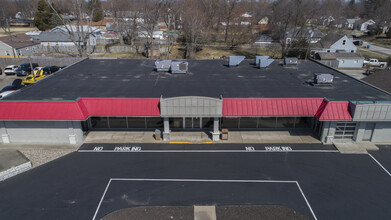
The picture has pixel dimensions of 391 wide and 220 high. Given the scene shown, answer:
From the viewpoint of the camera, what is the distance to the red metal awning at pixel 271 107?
1025 inches

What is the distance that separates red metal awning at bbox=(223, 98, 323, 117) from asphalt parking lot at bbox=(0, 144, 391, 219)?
324 cm

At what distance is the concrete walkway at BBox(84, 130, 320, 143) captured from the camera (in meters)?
27.5

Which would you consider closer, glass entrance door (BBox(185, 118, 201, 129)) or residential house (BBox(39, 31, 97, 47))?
glass entrance door (BBox(185, 118, 201, 129))

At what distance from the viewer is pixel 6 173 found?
72.6 feet

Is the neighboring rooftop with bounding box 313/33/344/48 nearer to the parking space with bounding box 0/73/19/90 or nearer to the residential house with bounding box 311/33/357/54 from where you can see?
the residential house with bounding box 311/33/357/54

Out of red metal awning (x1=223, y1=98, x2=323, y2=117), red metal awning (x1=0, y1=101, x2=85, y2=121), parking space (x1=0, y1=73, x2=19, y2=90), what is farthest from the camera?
parking space (x1=0, y1=73, x2=19, y2=90)

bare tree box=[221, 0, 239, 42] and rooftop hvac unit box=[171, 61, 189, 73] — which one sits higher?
bare tree box=[221, 0, 239, 42]

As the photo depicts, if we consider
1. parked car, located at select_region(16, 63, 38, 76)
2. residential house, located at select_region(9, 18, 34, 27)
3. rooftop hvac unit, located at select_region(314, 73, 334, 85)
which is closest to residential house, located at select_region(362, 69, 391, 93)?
rooftop hvac unit, located at select_region(314, 73, 334, 85)

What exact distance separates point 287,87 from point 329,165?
9.82m

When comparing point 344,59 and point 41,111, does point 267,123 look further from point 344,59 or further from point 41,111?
point 344,59

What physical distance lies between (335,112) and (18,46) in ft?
222

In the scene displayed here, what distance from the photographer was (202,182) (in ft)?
71.0

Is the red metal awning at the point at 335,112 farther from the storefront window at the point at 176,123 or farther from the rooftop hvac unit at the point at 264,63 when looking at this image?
the storefront window at the point at 176,123

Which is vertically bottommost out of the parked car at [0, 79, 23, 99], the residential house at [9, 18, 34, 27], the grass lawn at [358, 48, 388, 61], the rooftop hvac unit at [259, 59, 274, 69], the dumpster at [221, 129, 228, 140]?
the dumpster at [221, 129, 228, 140]
